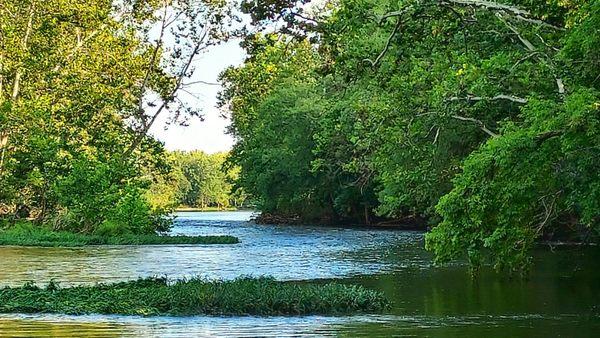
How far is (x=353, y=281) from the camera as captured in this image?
21672 mm

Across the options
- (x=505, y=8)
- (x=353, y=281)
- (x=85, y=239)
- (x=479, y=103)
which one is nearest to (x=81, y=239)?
(x=85, y=239)

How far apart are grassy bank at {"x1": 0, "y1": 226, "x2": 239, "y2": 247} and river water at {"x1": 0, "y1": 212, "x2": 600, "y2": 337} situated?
2054 mm

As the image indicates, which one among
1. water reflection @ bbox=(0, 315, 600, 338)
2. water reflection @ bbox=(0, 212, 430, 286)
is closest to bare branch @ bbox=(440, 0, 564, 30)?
water reflection @ bbox=(0, 315, 600, 338)

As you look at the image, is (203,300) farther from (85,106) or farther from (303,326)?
(85,106)

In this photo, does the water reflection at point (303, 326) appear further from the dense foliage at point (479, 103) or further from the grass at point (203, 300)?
the dense foliage at point (479, 103)

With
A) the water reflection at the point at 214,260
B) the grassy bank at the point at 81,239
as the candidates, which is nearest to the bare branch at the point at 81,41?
the grassy bank at the point at 81,239

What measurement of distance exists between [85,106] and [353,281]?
88.5ft

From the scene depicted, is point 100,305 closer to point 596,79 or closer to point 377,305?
point 377,305

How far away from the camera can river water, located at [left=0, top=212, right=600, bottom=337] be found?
13688mm

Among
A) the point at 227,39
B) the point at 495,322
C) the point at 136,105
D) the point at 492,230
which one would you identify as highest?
the point at 227,39

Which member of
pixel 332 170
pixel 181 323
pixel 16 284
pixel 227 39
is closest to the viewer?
pixel 181 323

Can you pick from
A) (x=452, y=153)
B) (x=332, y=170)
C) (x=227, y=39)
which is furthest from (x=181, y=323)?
(x=332, y=170)

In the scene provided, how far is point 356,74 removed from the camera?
17.4m

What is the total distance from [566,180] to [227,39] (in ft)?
105
